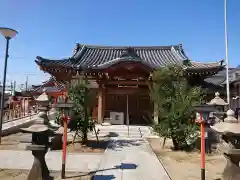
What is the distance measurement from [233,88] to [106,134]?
54.0ft

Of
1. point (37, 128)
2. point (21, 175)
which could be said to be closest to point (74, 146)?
point (21, 175)

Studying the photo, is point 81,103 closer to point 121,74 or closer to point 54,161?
point 54,161

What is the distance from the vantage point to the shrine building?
12328 mm

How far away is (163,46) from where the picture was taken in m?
19.4

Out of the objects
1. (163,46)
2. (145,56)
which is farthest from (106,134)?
(163,46)

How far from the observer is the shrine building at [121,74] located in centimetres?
1233

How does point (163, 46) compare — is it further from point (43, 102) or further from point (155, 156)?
point (43, 102)

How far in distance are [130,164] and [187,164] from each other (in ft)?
5.69

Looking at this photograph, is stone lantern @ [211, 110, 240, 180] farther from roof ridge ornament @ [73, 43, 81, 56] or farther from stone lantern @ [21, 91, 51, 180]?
roof ridge ornament @ [73, 43, 81, 56]

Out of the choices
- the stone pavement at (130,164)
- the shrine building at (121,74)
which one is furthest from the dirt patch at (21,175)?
the shrine building at (121,74)

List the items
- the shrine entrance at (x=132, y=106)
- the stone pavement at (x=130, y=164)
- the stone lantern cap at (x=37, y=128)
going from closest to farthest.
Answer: the stone lantern cap at (x=37, y=128)
the stone pavement at (x=130, y=164)
the shrine entrance at (x=132, y=106)

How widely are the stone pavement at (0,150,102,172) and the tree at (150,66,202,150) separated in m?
2.81

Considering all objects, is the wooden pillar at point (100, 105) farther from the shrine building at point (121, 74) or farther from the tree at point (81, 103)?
the tree at point (81, 103)

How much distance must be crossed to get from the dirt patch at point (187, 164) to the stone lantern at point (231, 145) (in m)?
0.87
